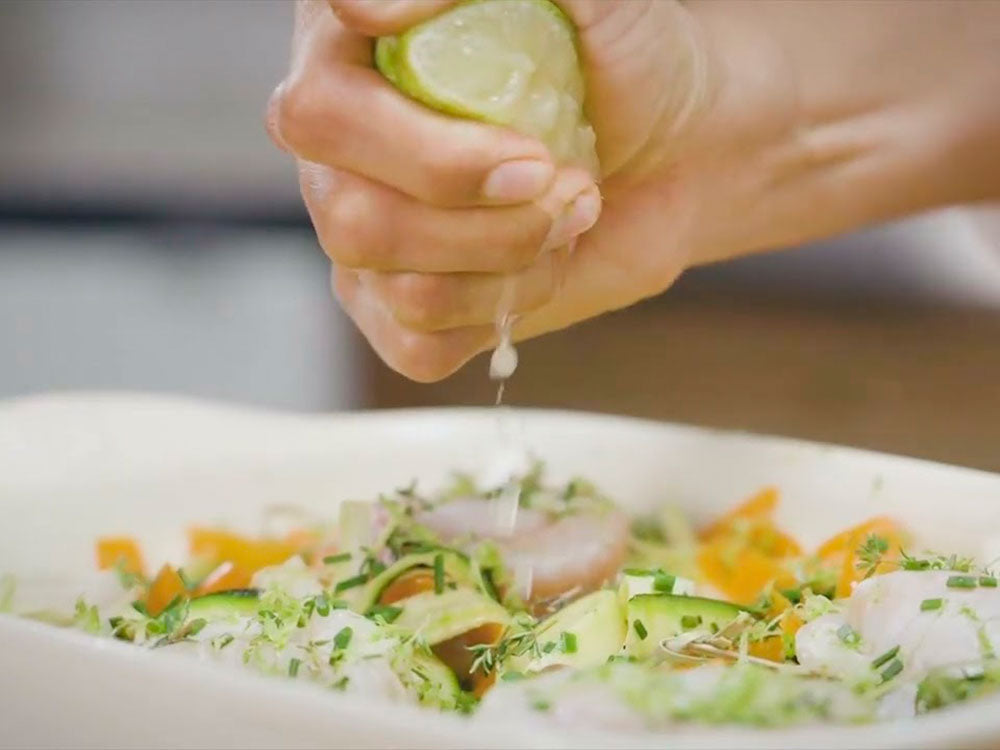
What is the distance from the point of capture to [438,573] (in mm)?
987

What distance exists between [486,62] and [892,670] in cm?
39

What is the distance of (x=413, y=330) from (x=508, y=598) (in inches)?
7.8

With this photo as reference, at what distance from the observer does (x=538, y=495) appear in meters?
1.19

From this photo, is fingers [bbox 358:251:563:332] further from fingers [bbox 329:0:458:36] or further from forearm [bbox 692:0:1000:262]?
forearm [bbox 692:0:1000:262]

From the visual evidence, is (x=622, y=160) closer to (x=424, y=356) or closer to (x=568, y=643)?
(x=424, y=356)

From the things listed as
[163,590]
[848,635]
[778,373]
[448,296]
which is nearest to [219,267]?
[778,373]

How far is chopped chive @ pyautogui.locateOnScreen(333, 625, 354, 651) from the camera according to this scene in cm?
80

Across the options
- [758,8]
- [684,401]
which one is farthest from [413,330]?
[684,401]

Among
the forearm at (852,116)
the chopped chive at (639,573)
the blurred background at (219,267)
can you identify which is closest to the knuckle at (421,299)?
the chopped chive at (639,573)

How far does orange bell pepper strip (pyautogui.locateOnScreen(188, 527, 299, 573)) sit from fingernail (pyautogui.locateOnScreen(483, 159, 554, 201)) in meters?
0.45

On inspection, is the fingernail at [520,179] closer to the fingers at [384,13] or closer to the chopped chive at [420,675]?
the fingers at [384,13]

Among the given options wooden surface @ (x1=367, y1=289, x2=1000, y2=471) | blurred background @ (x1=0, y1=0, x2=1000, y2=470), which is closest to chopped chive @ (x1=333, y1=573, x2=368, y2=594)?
wooden surface @ (x1=367, y1=289, x2=1000, y2=471)

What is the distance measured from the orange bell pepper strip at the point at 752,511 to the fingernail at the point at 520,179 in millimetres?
469

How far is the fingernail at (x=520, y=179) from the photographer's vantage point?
0.82 metres
